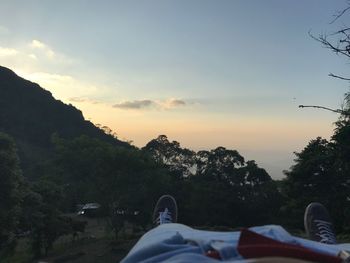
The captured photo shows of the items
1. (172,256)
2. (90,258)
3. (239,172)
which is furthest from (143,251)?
(239,172)

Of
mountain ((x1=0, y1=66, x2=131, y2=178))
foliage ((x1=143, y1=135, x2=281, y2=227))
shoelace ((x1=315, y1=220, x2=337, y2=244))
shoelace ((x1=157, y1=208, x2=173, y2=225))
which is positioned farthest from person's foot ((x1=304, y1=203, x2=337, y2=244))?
mountain ((x1=0, y1=66, x2=131, y2=178))

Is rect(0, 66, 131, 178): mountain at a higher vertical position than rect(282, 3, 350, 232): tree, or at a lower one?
higher

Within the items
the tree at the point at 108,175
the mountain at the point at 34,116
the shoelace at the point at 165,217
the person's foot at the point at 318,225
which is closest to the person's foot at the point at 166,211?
the shoelace at the point at 165,217

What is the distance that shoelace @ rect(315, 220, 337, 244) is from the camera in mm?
2470

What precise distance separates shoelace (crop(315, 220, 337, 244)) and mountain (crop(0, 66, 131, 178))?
126 feet

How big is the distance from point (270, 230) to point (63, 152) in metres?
15.0

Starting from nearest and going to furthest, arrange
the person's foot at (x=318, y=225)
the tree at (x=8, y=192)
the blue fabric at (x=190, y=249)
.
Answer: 1. the blue fabric at (x=190, y=249)
2. the person's foot at (x=318, y=225)
3. the tree at (x=8, y=192)

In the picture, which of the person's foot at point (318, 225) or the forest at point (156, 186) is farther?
the forest at point (156, 186)

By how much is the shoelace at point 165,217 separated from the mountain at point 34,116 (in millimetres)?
37833

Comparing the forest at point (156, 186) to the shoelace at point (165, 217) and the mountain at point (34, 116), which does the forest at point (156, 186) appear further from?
the mountain at point (34, 116)

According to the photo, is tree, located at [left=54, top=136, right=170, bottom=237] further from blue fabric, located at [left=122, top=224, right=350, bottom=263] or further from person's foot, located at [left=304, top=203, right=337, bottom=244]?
blue fabric, located at [left=122, top=224, right=350, bottom=263]

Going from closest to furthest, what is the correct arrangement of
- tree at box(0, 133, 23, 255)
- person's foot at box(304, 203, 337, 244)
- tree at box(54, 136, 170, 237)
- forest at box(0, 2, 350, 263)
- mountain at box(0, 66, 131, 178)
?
person's foot at box(304, 203, 337, 244) < tree at box(0, 133, 23, 255) < forest at box(0, 2, 350, 263) < tree at box(54, 136, 170, 237) < mountain at box(0, 66, 131, 178)

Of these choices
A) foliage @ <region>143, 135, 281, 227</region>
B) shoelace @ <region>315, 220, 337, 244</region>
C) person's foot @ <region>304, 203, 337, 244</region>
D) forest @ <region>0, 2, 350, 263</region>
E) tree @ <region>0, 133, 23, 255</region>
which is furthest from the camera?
foliage @ <region>143, 135, 281, 227</region>

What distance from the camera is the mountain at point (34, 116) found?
143 ft
